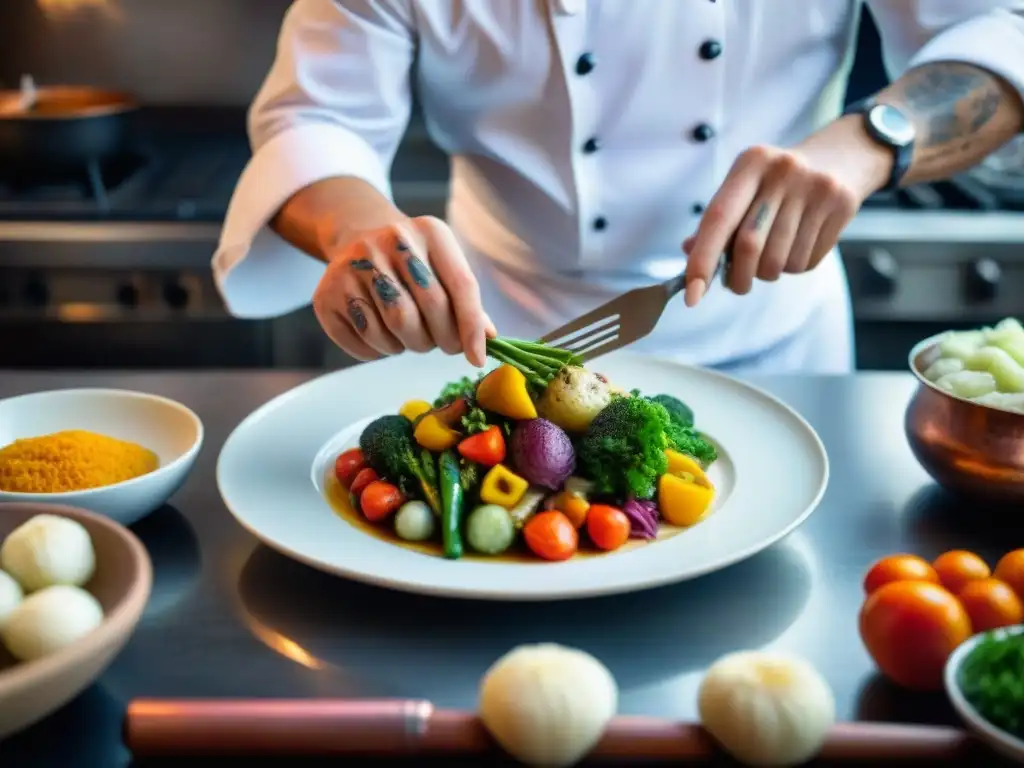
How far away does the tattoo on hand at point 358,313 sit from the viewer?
0.95 metres

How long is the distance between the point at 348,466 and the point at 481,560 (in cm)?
17

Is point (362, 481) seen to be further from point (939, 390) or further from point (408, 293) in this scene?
point (939, 390)

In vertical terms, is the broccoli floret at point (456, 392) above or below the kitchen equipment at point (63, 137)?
above

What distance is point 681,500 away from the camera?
85 centimetres

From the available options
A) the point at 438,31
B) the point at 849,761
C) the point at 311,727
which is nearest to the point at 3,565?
the point at 311,727

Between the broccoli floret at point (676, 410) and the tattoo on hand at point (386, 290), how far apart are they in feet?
0.78

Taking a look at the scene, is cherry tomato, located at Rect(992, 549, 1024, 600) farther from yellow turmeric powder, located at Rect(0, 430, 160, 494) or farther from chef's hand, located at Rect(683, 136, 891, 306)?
yellow turmeric powder, located at Rect(0, 430, 160, 494)

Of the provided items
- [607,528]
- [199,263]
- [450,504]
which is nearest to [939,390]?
[607,528]

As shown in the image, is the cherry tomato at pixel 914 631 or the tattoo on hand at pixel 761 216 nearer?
the cherry tomato at pixel 914 631

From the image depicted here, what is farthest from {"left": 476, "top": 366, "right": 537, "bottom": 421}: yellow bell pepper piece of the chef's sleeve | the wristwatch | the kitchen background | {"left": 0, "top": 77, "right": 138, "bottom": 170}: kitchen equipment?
{"left": 0, "top": 77, "right": 138, "bottom": 170}: kitchen equipment

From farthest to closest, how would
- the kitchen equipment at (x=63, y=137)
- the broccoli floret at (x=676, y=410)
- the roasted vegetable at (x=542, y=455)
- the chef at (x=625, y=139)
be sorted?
the kitchen equipment at (x=63, y=137), the chef at (x=625, y=139), the broccoli floret at (x=676, y=410), the roasted vegetable at (x=542, y=455)

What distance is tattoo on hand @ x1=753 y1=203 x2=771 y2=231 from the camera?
102 centimetres

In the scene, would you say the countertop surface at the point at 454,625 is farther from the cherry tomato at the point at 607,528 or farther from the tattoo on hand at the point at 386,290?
the tattoo on hand at the point at 386,290

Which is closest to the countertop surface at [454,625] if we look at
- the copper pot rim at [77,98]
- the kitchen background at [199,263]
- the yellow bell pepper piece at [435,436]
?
the yellow bell pepper piece at [435,436]
